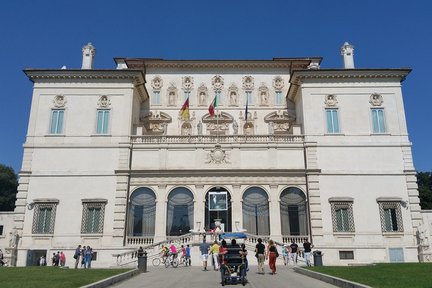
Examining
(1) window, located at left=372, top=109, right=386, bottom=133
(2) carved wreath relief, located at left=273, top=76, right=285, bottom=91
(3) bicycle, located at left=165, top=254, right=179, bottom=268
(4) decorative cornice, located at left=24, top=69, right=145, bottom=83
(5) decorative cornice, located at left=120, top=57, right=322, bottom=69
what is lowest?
(3) bicycle, located at left=165, top=254, right=179, bottom=268

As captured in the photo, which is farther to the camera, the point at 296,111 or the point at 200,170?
the point at 296,111

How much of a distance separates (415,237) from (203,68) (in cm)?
2701

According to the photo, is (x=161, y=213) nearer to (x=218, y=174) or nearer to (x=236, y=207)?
(x=218, y=174)

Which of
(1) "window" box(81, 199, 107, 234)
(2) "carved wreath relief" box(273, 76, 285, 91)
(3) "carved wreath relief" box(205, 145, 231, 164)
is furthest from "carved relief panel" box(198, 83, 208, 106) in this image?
(1) "window" box(81, 199, 107, 234)

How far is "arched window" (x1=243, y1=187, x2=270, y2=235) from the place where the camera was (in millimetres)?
33375

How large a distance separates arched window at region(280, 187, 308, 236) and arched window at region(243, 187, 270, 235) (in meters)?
1.41

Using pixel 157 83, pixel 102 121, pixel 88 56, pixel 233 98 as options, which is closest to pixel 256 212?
pixel 233 98

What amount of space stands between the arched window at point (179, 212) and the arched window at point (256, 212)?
15.5ft

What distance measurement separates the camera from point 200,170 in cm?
3428

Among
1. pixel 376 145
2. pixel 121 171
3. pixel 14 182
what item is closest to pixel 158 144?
pixel 121 171

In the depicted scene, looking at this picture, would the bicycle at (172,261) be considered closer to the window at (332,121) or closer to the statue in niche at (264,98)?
the window at (332,121)

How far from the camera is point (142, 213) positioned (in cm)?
3366

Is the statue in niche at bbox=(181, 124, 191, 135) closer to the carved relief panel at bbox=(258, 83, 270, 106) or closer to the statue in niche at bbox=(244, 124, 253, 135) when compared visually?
the statue in niche at bbox=(244, 124, 253, 135)

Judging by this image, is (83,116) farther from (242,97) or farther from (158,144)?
(242,97)
